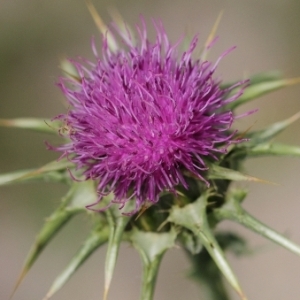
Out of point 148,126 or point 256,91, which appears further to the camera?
point 256,91

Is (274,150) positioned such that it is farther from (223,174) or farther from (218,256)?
(218,256)

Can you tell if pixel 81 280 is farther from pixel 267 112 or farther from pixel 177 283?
pixel 267 112

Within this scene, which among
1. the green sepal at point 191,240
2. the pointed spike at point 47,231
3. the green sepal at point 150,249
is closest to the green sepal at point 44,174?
Result: the pointed spike at point 47,231

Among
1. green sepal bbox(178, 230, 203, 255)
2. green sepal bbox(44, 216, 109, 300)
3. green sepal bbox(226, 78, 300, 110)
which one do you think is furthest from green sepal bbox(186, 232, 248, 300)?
green sepal bbox(226, 78, 300, 110)

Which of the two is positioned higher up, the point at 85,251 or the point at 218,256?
the point at 85,251

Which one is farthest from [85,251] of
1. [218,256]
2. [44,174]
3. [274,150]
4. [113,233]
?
[274,150]

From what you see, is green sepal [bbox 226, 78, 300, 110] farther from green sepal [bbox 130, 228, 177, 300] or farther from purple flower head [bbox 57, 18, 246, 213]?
green sepal [bbox 130, 228, 177, 300]

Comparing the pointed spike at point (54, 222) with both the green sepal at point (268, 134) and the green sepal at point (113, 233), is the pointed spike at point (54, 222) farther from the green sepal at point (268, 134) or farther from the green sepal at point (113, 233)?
the green sepal at point (268, 134)
